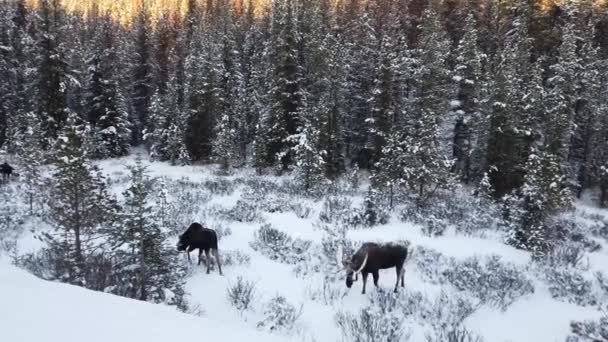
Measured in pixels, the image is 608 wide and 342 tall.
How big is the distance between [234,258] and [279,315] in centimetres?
409

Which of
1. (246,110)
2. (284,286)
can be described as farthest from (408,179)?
(246,110)

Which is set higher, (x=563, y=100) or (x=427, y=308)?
(x=563, y=100)

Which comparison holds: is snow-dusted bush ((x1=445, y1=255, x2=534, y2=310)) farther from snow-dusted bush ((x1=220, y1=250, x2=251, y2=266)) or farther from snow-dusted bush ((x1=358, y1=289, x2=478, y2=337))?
snow-dusted bush ((x1=220, y1=250, x2=251, y2=266))

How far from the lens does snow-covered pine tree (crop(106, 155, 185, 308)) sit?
34.1ft

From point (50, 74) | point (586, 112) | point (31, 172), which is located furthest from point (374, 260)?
point (50, 74)

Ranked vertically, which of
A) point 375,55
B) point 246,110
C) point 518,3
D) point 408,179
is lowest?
point 408,179

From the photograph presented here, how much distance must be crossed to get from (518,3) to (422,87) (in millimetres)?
17949

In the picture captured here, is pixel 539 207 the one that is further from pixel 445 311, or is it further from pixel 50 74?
pixel 50 74

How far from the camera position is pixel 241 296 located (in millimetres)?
10875

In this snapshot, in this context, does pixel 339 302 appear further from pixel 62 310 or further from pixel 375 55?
pixel 375 55

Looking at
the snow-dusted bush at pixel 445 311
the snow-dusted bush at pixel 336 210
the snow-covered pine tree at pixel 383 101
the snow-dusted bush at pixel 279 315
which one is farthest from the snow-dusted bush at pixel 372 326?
the snow-covered pine tree at pixel 383 101

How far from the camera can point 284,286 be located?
1202 centimetres

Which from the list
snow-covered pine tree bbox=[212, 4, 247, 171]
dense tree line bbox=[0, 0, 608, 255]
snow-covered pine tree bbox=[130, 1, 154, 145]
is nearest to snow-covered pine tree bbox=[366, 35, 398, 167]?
dense tree line bbox=[0, 0, 608, 255]

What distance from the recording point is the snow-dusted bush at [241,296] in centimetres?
1070
